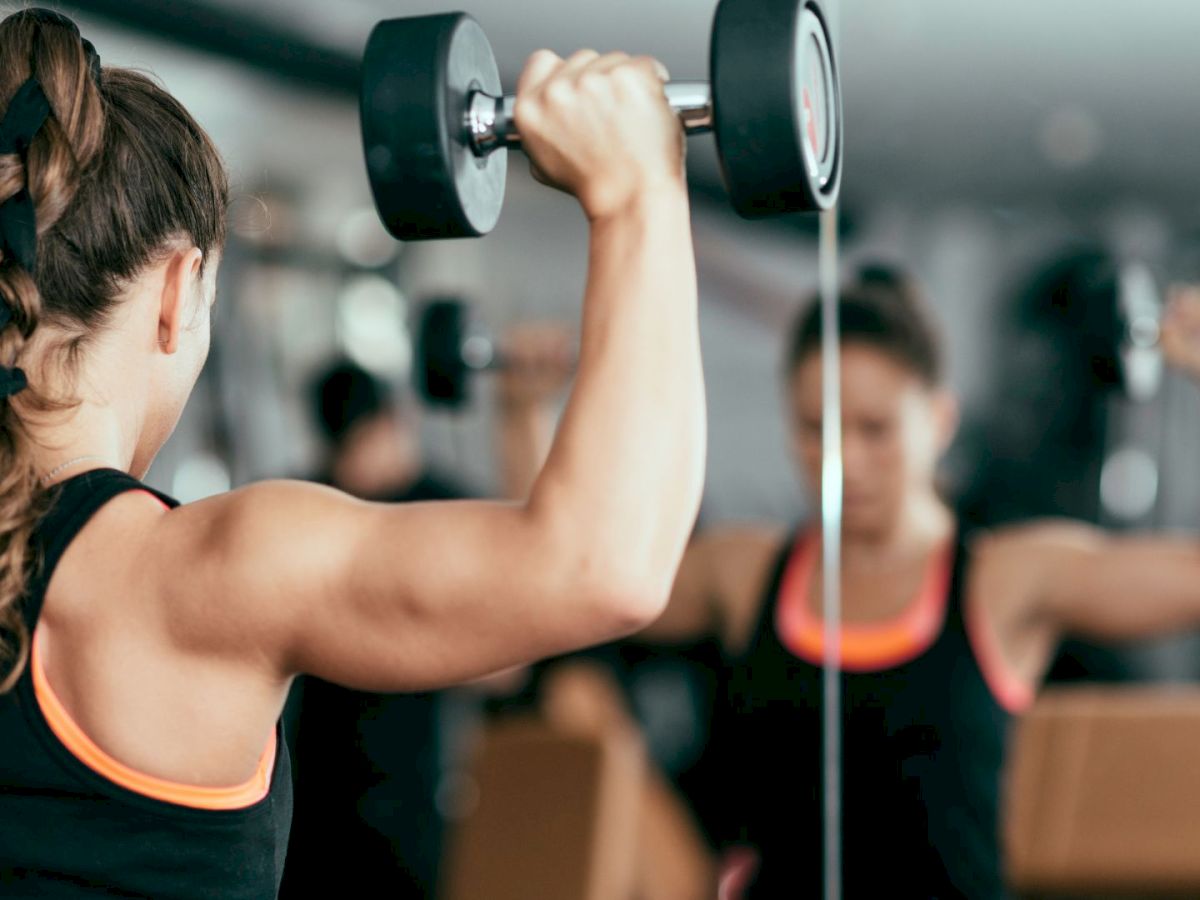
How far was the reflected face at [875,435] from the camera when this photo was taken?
1246 mm

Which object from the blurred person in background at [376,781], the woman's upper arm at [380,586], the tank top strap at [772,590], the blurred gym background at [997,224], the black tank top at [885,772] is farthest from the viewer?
the blurred person in background at [376,781]

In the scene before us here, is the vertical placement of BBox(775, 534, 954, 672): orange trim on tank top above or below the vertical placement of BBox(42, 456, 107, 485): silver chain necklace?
below

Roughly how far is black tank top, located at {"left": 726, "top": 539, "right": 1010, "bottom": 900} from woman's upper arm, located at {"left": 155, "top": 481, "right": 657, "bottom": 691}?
62cm

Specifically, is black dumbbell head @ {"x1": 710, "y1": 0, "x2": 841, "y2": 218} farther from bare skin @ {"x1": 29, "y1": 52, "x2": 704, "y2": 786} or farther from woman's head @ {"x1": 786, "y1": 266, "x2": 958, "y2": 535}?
woman's head @ {"x1": 786, "y1": 266, "x2": 958, "y2": 535}

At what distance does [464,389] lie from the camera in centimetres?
141

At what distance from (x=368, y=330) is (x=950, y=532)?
6.12 ft

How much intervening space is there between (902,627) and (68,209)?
2.67 ft

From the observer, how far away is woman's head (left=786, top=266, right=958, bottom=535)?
1.25 m

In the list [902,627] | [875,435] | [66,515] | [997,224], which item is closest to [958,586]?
[902,627]

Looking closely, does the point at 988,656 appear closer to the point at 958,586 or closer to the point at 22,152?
the point at 958,586


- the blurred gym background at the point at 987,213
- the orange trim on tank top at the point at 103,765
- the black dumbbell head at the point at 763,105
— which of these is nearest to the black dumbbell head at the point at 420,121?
the black dumbbell head at the point at 763,105

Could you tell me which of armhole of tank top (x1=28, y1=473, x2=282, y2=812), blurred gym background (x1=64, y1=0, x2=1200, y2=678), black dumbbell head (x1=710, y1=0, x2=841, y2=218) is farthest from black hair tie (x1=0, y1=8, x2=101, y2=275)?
blurred gym background (x1=64, y1=0, x2=1200, y2=678)

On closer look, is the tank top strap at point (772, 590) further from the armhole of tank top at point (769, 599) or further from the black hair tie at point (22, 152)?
the black hair tie at point (22, 152)

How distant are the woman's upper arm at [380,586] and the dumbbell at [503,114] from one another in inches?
5.9
